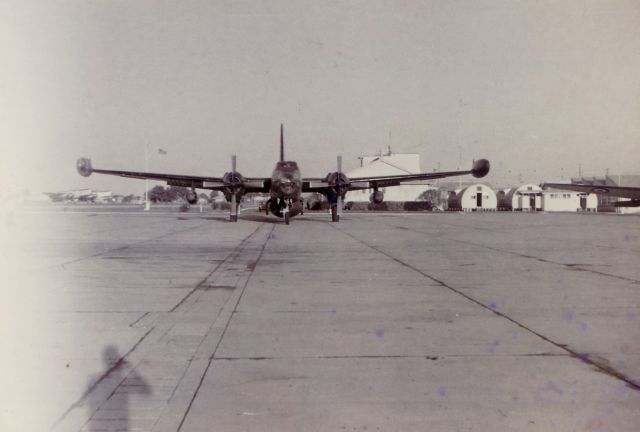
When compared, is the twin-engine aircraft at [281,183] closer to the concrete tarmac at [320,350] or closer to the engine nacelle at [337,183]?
the engine nacelle at [337,183]

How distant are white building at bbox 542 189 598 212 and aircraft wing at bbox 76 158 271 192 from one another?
66141 mm

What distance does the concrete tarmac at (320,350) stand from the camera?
4.70 meters

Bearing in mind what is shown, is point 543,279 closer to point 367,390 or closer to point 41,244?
point 367,390

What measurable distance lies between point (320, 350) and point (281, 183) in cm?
2946

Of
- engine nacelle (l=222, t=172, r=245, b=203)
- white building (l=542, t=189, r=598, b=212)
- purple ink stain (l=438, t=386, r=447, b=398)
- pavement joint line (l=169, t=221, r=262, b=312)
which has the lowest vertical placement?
purple ink stain (l=438, t=386, r=447, b=398)

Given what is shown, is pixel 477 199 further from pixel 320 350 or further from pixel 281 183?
pixel 320 350

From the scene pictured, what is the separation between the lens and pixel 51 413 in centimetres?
469

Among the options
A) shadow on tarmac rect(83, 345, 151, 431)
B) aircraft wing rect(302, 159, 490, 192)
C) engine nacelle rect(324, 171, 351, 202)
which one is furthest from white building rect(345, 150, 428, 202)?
shadow on tarmac rect(83, 345, 151, 431)

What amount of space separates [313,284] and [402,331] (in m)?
4.67

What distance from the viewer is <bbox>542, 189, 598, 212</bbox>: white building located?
9437 centimetres

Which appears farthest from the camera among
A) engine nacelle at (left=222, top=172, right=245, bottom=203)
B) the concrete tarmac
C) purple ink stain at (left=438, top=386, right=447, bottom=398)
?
engine nacelle at (left=222, top=172, right=245, bottom=203)

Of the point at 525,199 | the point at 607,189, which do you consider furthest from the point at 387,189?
the point at 607,189

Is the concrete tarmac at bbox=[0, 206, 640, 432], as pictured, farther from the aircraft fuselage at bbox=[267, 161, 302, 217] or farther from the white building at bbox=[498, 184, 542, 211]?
the white building at bbox=[498, 184, 542, 211]

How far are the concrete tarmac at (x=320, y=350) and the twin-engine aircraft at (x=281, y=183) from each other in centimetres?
2241
